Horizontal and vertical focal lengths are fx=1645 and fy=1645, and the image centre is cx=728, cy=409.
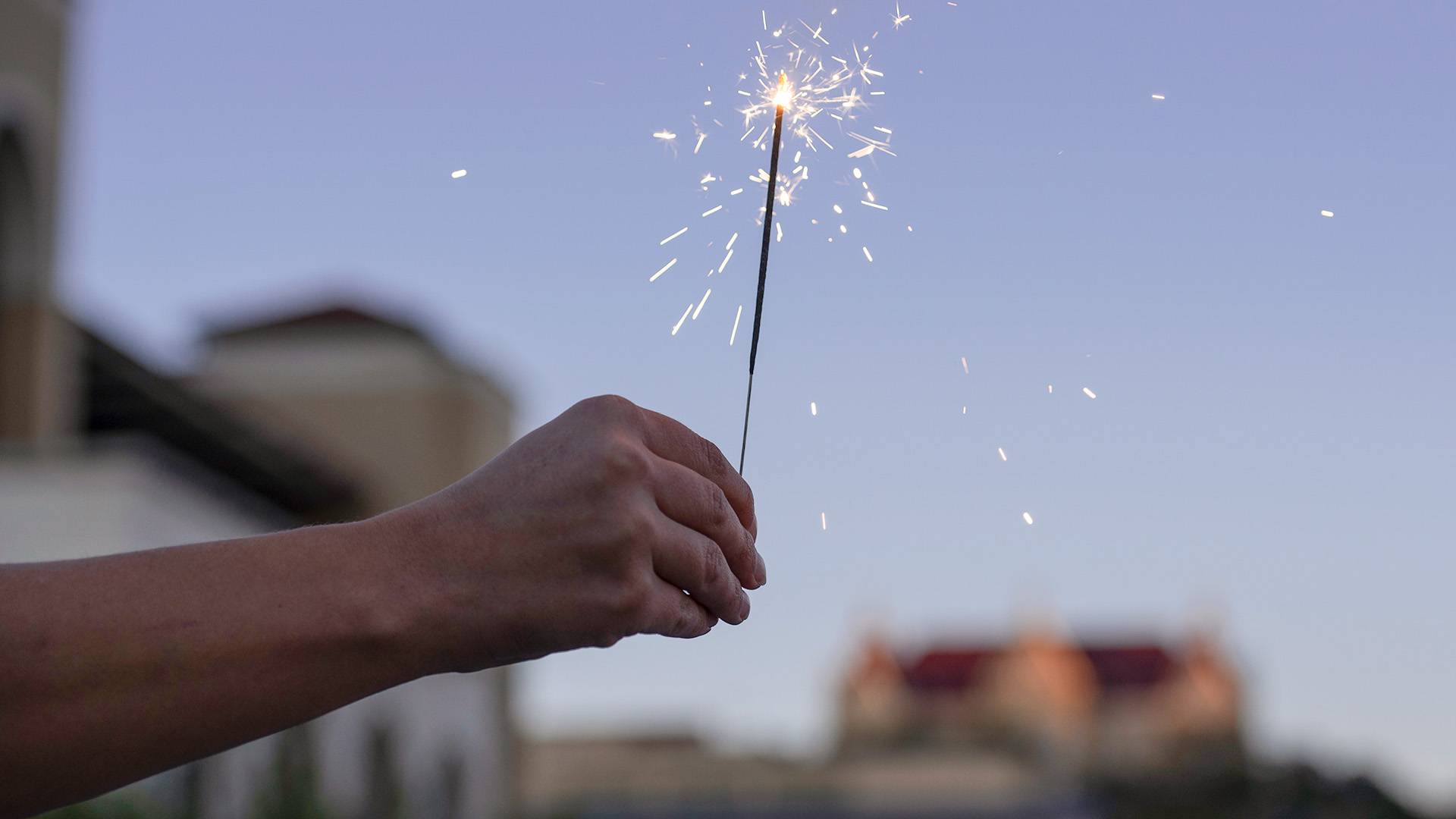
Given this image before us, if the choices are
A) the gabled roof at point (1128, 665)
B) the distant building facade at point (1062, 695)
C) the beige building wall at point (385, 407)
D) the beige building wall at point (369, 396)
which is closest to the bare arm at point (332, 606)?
the beige building wall at point (385, 407)

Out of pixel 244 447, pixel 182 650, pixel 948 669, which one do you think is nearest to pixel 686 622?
pixel 182 650

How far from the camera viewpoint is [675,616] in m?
1.70

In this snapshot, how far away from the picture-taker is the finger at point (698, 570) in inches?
64.7

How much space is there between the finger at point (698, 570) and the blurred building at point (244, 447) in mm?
10704

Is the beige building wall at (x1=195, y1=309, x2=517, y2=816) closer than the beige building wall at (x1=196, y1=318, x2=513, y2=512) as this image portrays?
Yes

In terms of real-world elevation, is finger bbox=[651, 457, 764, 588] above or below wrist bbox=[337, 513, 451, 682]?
above

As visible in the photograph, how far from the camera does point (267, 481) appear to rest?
25.5m

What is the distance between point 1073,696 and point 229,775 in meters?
92.1

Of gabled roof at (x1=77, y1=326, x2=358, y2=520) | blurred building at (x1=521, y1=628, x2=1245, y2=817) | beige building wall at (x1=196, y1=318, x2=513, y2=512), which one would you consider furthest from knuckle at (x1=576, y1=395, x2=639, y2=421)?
beige building wall at (x1=196, y1=318, x2=513, y2=512)

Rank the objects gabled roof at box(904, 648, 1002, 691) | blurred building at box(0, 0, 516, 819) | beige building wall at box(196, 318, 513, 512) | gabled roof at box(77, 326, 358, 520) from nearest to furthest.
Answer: blurred building at box(0, 0, 516, 819) → gabled roof at box(77, 326, 358, 520) → beige building wall at box(196, 318, 513, 512) → gabled roof at box(904, 648, 1002, 691)

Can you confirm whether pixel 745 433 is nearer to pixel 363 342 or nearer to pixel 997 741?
pixel 363 342

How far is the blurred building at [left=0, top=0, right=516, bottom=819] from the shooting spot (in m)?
18.2

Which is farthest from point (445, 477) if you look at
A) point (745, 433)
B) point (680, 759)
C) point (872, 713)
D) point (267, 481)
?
point (872, 713)

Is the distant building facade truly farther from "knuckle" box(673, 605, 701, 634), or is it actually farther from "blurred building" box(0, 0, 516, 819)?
"knuckle" box(673, 605, 701, 634)
